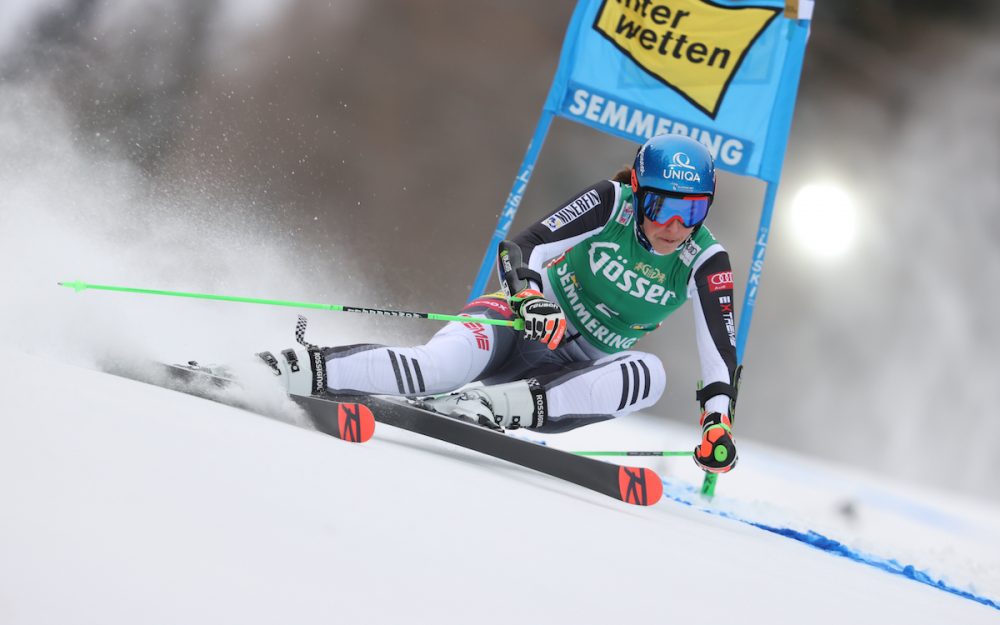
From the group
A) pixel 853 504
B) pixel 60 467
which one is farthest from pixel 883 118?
pixel 60 467

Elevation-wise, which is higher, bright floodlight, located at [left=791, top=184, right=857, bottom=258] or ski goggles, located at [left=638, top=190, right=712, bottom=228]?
bright floodlight, located at [left=791, top=184, right=857, bottom=258]

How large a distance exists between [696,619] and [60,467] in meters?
0.83

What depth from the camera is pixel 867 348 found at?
30.0 feet

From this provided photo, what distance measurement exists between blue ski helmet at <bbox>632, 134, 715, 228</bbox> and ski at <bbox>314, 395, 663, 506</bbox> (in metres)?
0.85

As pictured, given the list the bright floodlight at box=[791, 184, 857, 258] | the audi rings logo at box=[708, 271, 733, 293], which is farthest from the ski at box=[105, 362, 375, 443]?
the bright floodlight at box=[791, 184, 857, 258]

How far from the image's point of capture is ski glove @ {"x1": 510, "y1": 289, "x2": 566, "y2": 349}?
256 cm

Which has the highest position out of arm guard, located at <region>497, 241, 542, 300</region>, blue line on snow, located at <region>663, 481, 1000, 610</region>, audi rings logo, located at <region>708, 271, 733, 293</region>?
audi rings logo, located at <region>708, 271, 733, 293</region>

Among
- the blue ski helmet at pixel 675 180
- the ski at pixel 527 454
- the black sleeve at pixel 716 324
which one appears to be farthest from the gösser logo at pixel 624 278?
the ski at pixel 527 454

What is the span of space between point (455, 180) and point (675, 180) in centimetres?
554

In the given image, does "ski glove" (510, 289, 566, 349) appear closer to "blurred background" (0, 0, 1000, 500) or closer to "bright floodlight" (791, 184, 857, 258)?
"blurred background" (0, 0, 1000, 500)

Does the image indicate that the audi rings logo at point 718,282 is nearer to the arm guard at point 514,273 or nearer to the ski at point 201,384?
the arm guard at point 514,273

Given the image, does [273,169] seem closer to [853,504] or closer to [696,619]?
[853,504]

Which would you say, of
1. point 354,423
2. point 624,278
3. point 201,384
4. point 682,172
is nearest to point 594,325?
point 624,278

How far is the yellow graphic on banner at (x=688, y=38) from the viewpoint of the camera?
14.1ft
